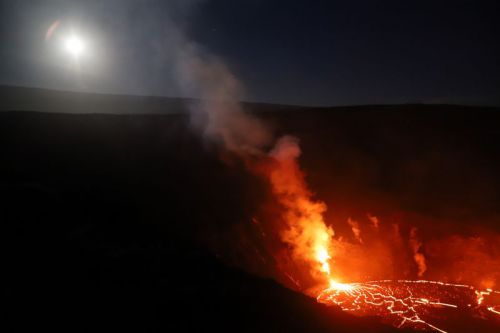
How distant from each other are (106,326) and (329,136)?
2011 cm

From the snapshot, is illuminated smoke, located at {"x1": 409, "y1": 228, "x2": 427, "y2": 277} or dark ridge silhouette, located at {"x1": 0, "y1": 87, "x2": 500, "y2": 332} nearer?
dark ridge silhouette, located at {"x1": 0, "y1": 87, "x2": 500, "y2": 332}

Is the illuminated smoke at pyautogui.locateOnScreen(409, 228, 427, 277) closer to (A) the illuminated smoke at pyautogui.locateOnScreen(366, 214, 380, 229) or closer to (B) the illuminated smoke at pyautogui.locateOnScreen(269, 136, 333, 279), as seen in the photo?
(A) the illuminated smoke at pyautogui.locateOnScreen(366, 214, 380, 229)

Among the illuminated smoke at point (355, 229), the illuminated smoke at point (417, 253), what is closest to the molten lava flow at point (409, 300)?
the illuminated smoke at point (417, 253)

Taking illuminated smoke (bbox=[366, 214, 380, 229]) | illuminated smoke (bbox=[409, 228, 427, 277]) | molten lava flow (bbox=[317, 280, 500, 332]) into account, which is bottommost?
molten lava flow (bbox=[317, 280, 500, 332])

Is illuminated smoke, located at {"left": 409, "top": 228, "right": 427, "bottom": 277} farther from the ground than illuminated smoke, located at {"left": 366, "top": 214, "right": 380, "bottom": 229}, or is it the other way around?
illuminated smoke, located at {"left": 366, "top": 214, "right": 380, "bottom": 229}

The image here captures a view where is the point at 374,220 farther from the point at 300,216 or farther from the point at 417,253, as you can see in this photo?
the point at 300,216

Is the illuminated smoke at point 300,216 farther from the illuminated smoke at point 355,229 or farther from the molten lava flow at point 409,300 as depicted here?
the molten lava flow at point 409,300

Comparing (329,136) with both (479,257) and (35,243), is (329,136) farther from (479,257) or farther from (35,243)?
(35,243)

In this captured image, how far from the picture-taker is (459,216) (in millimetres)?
18328

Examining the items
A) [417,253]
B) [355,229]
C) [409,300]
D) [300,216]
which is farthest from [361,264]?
[300,216]

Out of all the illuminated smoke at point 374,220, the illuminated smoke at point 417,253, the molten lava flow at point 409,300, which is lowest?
the molten lava flow at point 409,300

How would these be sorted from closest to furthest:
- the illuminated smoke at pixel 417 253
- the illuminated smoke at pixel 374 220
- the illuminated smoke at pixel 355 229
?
the illuminated smoke at pixel 417 253 → the illuminated smoke at pixel 355 229 → the illuminated smoke at pixel 374 220

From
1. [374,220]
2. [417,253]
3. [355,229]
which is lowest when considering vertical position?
[417,253]

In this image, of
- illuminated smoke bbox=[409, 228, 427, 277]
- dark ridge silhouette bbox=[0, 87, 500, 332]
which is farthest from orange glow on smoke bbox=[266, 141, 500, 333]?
dark ridge silhouette bbox=[0, 87, 500, 332]
